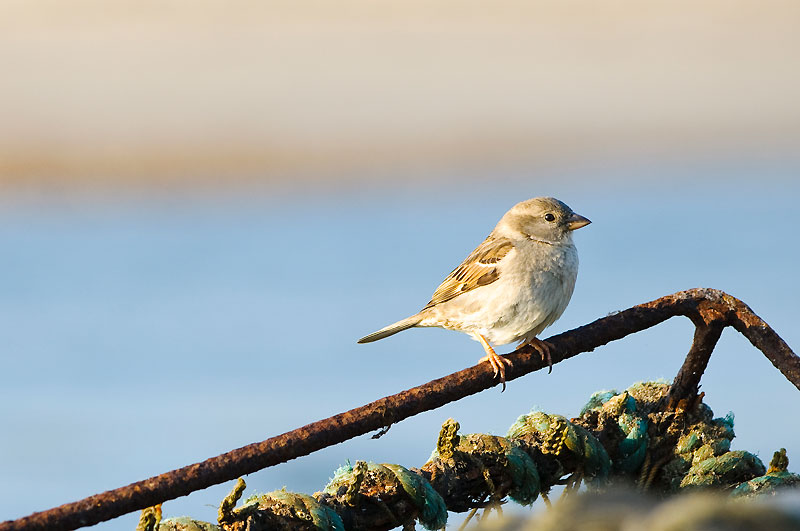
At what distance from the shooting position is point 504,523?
1129mm

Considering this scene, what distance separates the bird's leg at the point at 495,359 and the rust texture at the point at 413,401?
0.21 ft

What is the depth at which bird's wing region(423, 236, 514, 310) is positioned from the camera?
4.28 meters

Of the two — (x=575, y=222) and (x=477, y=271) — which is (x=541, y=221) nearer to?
(x=575, y=222)

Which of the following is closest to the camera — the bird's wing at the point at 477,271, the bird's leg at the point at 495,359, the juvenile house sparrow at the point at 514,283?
the bird's leg at the point at 495,359

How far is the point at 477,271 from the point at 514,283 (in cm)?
32

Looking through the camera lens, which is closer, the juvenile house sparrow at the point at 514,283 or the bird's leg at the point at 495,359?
the bird's leg at the point at 495,359

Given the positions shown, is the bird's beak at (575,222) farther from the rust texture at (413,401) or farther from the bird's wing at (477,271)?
the rust texture at (413,401)

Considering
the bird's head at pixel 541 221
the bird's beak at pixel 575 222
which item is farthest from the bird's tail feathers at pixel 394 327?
the bird's beak at pixel 575 222

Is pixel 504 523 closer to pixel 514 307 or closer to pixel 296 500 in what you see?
pixel 296 500

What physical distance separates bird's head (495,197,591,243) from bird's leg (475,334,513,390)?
569mm

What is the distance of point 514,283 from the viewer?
407 centimetres

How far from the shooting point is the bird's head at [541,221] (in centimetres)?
443

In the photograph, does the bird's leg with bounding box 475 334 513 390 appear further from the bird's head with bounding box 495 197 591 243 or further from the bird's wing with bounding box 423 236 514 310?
the bird's head with bounding box 495 197 591 243

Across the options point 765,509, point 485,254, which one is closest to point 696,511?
point 765,509
